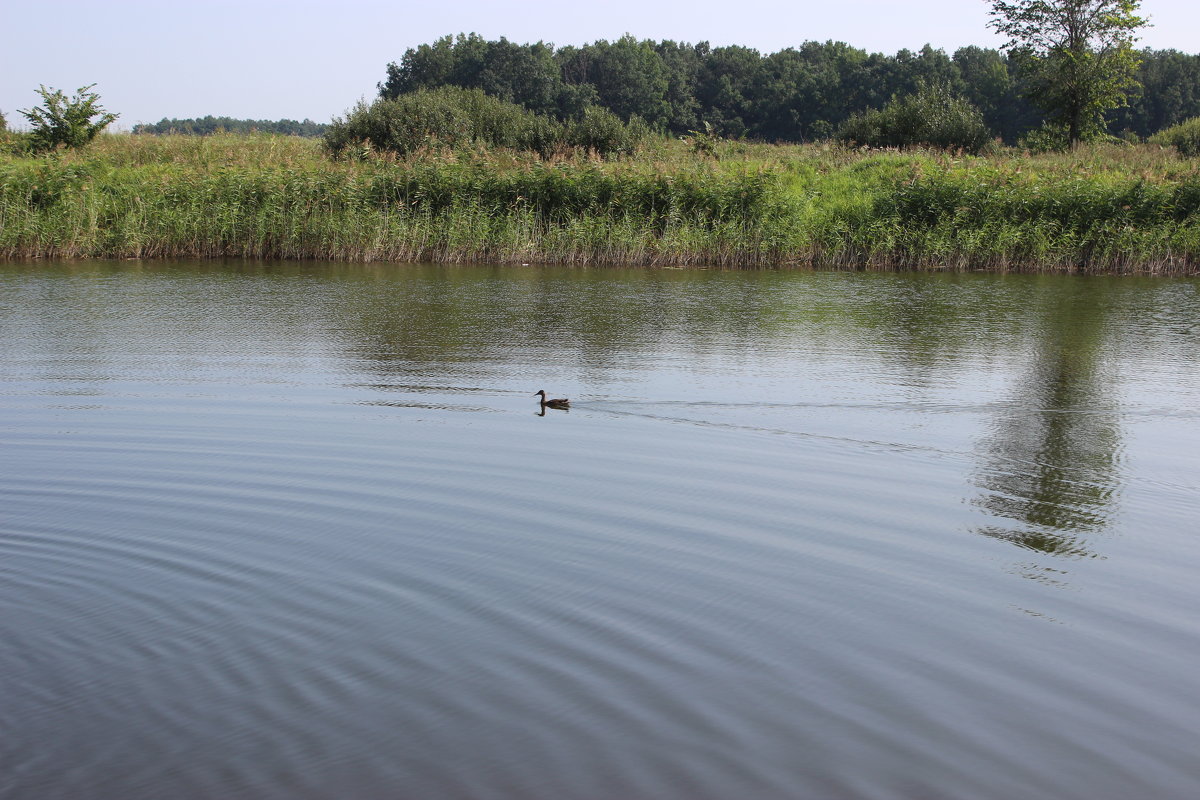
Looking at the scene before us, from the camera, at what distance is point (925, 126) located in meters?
37.0

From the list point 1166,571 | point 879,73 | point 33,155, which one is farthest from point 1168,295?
point 879,73

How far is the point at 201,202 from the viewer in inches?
874

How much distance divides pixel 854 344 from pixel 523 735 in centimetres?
987

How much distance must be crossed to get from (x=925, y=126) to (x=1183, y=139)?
9.99 metres

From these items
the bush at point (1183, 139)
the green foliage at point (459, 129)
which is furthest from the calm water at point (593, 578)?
the bush at point (1183, 139)

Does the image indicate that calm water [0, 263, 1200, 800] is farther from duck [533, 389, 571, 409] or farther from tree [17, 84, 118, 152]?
tree [17, 84, 118, 152]

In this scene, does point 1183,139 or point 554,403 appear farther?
point 1183,139

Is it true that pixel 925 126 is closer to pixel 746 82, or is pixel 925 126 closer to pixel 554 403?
pixel 554 403

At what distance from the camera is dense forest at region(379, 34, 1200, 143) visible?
2948 inches

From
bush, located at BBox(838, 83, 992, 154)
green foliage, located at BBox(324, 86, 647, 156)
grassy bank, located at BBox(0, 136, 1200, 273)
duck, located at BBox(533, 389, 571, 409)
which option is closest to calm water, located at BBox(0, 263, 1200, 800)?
duck, located at BBox(533, 389, 571, 409)

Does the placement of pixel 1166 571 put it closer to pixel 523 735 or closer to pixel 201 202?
pixel 523 735

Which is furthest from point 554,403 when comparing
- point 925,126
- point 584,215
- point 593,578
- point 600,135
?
point 925,126

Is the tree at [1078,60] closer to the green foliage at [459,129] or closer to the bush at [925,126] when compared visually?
the bush at [925,126]

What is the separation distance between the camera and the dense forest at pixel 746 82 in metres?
74.9
